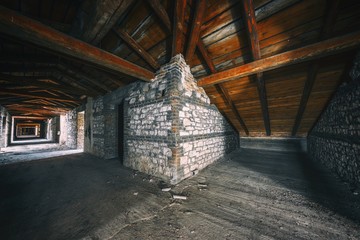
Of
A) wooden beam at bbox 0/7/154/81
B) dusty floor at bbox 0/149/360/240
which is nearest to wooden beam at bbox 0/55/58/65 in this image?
wooden beam at bbox 0/7/154/81

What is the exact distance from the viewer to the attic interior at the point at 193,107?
6.91 ft

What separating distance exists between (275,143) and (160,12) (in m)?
9.16

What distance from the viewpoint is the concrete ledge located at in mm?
7643

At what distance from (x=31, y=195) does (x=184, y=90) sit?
4.41m

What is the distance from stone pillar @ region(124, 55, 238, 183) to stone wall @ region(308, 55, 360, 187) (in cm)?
359

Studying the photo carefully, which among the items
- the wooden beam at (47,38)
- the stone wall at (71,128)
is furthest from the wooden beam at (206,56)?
the stone wall at (71,128)

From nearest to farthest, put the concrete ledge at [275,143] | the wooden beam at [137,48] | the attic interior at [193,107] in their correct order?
1. the attic interior at [193,107]
2. the wooden beam at [137,48]
3. the concrete ledge at [275,143]

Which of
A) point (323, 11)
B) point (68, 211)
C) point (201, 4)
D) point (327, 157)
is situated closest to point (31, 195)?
point (68, 211)

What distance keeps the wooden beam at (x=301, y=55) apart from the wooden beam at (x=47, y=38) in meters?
3.00

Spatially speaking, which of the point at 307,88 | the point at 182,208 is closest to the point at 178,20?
the point at 182,208

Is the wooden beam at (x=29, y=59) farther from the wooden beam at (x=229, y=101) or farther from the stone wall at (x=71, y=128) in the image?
the stone wall at (x=71, y=128)

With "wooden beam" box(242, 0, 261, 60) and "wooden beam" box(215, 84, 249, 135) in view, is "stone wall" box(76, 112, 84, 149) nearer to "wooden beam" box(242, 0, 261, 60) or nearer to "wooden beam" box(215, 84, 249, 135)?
"wooden beam" box(215, 84, 249, 135)

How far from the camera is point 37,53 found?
4109mm

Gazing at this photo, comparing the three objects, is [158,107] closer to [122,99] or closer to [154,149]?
[154,149]
